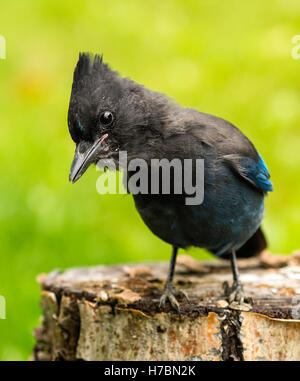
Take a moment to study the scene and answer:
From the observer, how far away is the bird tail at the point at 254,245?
5078 mm

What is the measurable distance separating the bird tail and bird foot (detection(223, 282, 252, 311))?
26.3 inches

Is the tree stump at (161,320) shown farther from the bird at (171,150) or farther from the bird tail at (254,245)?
the bird tail at (254,245)

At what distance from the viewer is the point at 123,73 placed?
8523 mm

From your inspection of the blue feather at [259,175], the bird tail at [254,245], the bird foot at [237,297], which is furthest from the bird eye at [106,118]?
the bird tail at [254,245]

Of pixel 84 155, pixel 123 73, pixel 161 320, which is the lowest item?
pixel 161 320

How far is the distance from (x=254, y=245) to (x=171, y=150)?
4.99 feet

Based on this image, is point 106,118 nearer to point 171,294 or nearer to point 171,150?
point 171,150

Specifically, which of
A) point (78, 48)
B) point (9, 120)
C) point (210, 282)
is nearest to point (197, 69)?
point (78, 48)

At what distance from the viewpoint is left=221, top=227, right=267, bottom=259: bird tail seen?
16.7 feet

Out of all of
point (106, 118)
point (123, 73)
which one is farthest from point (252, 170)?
point (123, 73)

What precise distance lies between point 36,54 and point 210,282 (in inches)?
217

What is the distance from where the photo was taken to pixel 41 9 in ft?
33.8

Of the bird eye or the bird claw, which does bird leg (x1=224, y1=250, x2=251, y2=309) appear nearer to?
the bird claw

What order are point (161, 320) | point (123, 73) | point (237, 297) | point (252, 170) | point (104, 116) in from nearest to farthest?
1. point (104, 116)
2. point (161, 320)
3. point (237, 297)
4. point (252, 170)
5. point (123, 73)
